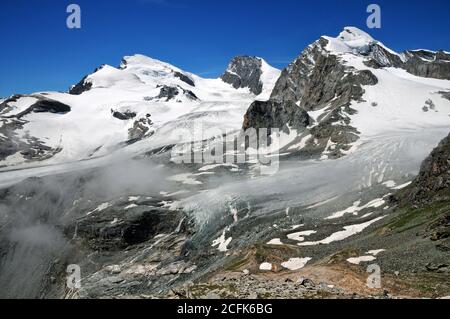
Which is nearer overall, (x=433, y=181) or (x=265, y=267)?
(x=265, y=267)

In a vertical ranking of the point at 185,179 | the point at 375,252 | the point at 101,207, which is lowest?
the point at 101,207

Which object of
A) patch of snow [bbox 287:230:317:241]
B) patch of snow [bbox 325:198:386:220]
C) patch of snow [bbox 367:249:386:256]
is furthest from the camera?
patch of snow [bbox 325:198:386:220]

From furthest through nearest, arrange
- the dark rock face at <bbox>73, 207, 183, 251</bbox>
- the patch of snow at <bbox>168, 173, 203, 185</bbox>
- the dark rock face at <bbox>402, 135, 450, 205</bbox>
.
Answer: the patch of snow at <bbox>168, 173, 203, 185</bbox>, the dark rock face at <bbox>73, 207, 183, 251</bbox>, the dark rock face at <bbox>402, 135, 450, 205</bbox>

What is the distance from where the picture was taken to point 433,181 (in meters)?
71.1

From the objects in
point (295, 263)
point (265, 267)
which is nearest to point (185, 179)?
point (295, 263)

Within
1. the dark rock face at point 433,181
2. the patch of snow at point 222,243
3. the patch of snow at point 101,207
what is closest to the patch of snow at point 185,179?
the patch of snow at point 101,207

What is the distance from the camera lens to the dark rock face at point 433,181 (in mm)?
68056

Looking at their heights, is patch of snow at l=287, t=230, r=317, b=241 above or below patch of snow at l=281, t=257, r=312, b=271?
below

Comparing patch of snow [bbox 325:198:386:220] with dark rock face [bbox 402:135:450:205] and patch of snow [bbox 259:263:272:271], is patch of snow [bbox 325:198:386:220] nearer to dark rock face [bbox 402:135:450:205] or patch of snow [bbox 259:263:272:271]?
dark rock face [bbox 402:135:450:205]

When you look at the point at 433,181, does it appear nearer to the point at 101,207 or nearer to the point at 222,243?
the point at 222,243

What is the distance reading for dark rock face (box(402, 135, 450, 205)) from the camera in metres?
68.1

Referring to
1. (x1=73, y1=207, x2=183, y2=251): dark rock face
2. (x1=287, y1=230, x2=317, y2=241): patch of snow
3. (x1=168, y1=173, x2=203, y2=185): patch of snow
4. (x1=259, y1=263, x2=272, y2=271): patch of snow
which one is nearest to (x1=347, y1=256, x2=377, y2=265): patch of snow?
(x1=259, y1=263, x2=272, y2=271): patch of snow

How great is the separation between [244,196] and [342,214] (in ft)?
119

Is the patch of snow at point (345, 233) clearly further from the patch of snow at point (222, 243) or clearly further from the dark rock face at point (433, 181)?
the patch of snow at point (222, 243)
